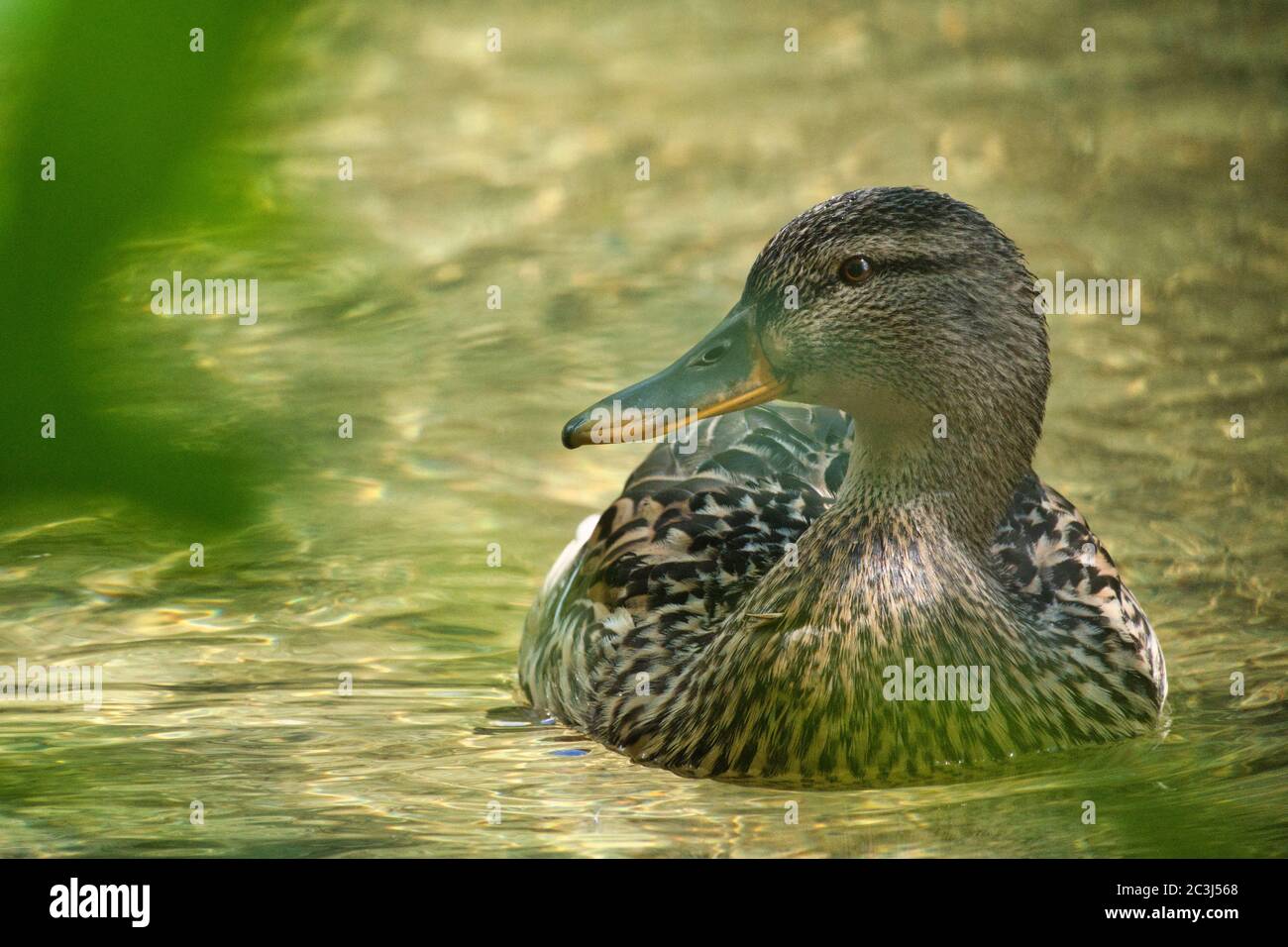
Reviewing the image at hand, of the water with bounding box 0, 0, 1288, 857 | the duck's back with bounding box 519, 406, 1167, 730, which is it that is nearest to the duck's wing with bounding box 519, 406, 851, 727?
the duck's back with bounding box 519, 406, 1167, 730

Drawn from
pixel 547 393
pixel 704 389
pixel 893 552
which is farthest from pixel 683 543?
pixel 547 393

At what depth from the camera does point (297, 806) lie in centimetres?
504

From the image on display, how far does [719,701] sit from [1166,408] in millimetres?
3859

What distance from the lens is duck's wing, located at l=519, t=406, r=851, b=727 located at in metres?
5.69

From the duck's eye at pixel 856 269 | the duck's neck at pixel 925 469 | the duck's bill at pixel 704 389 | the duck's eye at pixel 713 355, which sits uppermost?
the duck's eye at pixel 856 269

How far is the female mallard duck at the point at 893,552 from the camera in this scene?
4.96m

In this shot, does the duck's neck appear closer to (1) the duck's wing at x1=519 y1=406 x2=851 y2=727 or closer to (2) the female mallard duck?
(2) the female mallard duck

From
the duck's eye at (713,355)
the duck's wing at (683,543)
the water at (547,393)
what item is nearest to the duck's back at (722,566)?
the duck's wing at (683,543)

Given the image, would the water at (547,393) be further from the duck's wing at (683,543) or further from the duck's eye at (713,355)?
the duck's eye at (713,355)

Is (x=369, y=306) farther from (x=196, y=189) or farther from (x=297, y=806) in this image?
(x=196, y=189)

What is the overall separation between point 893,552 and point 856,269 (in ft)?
2.39

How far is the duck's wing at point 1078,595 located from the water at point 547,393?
8.1 inches

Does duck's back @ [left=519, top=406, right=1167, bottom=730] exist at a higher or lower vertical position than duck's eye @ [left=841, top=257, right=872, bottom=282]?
lower

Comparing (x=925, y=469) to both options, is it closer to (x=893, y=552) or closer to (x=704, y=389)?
(x=893, y=552)
